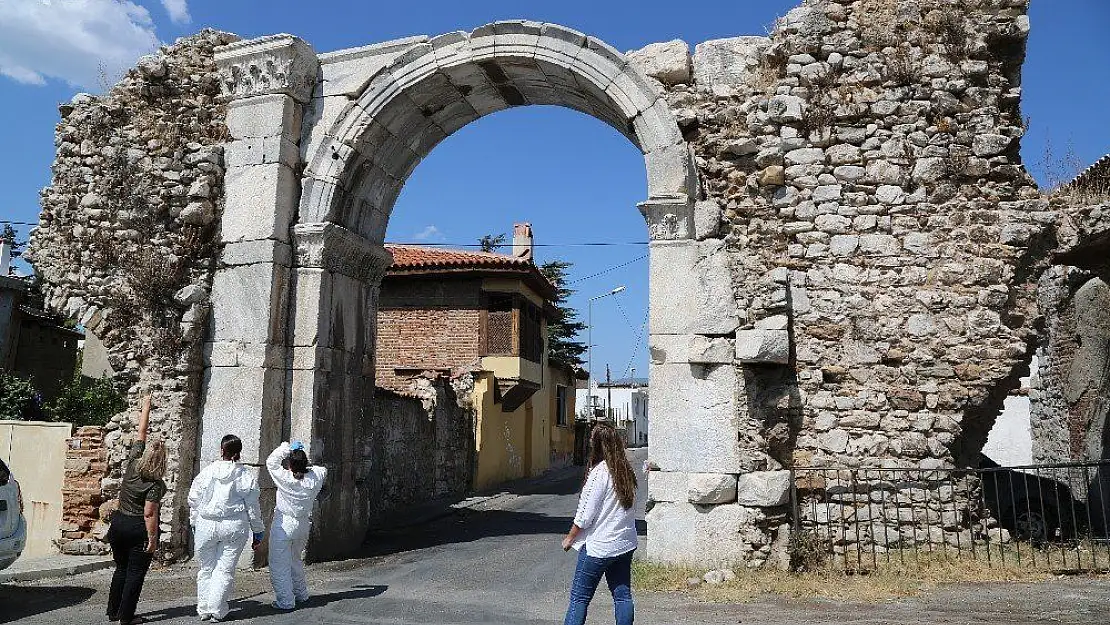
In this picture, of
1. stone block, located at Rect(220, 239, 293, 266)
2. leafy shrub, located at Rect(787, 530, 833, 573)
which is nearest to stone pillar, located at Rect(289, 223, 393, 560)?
stone block, located at Rect(220, 239, 293, 266)

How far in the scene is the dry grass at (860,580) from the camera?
6.05 meters

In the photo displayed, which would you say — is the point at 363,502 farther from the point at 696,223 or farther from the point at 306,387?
the point at 696,223

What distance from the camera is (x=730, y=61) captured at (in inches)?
303

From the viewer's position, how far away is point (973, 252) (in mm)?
6988

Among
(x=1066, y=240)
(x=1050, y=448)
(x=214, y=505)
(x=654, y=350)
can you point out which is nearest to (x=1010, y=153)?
(x=1066, y=240)

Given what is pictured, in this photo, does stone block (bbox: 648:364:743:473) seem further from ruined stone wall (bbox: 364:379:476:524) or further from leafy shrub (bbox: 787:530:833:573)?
ruined stone wall (bbox: 364:379:476:524)

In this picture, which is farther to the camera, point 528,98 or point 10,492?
point 528,98

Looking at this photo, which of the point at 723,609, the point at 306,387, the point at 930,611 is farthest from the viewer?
the point at 306,387

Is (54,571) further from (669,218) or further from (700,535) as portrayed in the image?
(669,218)


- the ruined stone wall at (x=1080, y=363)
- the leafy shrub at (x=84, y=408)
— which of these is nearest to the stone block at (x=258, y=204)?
the leafy shrub at (x=84, y=408)

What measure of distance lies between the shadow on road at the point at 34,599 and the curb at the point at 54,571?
0.31 ft

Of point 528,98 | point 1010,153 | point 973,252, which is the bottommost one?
point 973,252

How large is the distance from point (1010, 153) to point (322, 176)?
6897 mm

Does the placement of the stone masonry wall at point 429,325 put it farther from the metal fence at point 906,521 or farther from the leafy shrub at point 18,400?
the metal fence at point 906,521
